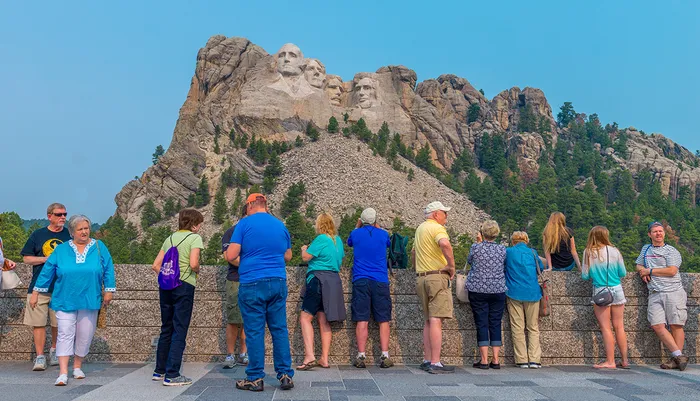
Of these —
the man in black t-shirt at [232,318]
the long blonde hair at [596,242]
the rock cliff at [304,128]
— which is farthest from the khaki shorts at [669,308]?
the rock cliff at [304,128]

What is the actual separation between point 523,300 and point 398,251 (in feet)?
6.60

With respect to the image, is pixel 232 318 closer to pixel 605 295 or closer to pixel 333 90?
pixel 605 295

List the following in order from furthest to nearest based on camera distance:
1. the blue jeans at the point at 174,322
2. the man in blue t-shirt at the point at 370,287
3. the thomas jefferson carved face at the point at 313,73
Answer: the thomas jefferson carved face at the point at 313,73, the man in blue t-shirt at the point at 370,287, the blue jeans at the point at 174,322

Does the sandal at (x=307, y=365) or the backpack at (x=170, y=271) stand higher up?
the backpack at (x=170, y=271)

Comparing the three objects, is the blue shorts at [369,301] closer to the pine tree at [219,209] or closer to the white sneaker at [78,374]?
the white sneaker at [78,374]

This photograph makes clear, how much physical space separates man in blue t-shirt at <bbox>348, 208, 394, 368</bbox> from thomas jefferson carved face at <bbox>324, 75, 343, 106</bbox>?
105 meters

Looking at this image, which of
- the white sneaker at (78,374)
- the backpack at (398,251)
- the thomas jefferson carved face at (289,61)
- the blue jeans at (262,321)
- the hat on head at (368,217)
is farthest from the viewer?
the thomas jefferson carved face at (289,61)

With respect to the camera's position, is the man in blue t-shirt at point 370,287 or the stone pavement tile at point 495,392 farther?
the man in blue t-shirt at point 370,287

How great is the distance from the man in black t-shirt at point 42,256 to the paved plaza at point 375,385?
0.48 metres

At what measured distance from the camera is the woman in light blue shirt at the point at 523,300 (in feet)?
32.2

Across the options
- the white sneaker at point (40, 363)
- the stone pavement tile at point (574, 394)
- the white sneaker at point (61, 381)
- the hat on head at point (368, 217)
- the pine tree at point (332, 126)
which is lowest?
the stone pavement tile at point (574, 394)

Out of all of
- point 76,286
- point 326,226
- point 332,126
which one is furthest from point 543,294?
point 332,126

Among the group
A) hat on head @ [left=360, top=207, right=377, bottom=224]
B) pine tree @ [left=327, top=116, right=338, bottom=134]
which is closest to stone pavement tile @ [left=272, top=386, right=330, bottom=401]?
hat on head @ [left=360, top=207, right=377, bottom=224]

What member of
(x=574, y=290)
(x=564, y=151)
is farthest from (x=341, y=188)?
(x=574, y=290)
